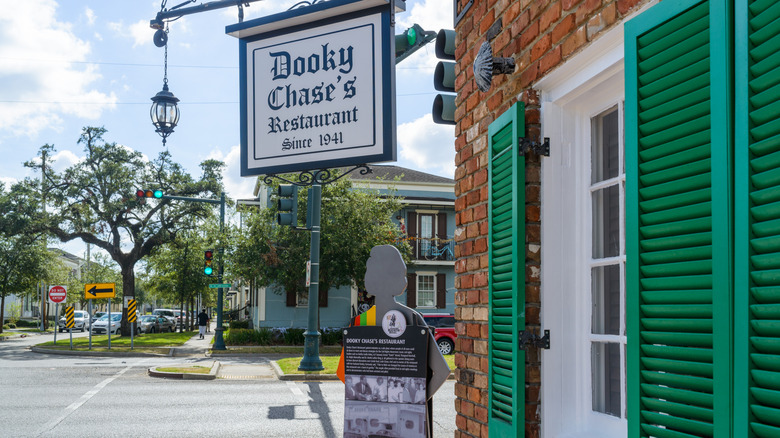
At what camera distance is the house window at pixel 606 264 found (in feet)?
10.8

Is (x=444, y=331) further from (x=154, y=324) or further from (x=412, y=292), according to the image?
(x=154, y=324)

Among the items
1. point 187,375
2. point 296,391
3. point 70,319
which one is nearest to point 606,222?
point 296,391

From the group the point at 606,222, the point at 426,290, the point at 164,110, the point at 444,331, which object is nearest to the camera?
the point at 606,222

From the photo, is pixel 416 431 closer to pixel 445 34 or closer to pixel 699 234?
pixel 699 234

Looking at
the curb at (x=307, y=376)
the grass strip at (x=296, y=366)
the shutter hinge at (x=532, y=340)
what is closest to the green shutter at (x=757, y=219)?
the shutter hinge at (x=532, y=340)

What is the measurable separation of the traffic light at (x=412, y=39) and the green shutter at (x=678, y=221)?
2659 millimetres

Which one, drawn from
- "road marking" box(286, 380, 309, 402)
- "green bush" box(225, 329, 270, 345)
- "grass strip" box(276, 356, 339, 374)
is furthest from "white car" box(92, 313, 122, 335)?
"road marking" box(286, 380, 309, 402)

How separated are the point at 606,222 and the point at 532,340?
686mm

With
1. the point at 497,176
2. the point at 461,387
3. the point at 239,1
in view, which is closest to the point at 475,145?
the point at 497,176

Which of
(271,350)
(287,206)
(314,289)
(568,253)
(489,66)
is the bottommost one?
(271,350)

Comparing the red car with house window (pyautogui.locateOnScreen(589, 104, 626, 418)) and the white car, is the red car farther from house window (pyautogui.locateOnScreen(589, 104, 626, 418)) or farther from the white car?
the white car

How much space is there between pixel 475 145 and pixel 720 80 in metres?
2.50

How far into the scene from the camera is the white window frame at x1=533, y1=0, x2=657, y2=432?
3426 millimetres

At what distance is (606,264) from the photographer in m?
3.30
